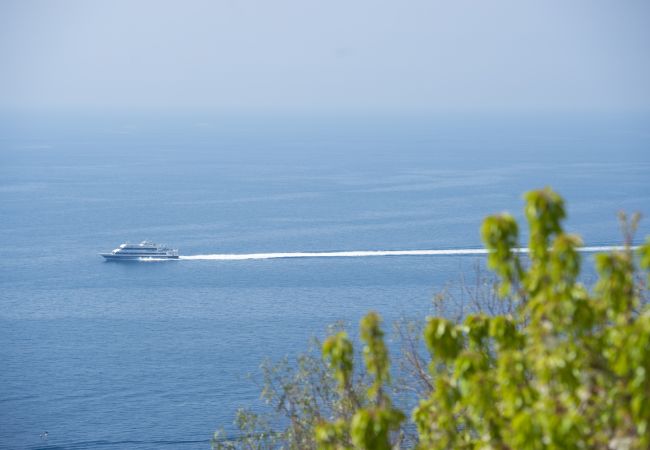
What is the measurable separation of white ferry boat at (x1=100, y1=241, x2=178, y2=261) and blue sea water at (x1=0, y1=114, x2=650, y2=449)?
2.43 ft

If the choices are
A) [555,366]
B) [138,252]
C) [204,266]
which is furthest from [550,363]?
[138,252]

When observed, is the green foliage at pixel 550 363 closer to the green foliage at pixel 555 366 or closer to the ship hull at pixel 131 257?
the green foliage at pixel 555 366

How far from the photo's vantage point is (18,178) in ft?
380

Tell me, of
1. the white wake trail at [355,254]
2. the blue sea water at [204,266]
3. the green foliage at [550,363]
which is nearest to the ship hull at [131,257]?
the blue sea water at [204,266]

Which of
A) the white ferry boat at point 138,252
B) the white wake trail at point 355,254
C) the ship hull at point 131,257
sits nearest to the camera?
the white wake trail at point 355,254

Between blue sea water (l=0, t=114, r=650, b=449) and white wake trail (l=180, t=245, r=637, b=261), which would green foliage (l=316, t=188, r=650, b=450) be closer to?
blue sea water (l=0, t=114, r=650, b=449)

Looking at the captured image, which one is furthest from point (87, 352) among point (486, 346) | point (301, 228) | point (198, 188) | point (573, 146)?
point (573, 146)

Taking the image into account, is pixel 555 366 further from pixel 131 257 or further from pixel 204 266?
pixel 131 257

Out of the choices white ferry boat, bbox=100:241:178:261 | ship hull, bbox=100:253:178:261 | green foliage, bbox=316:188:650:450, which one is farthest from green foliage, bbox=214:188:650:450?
white ferry boat, bbox=100:241:178:261

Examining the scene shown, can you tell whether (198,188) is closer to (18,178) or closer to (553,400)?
(18,178)

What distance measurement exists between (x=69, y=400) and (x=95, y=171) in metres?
85.1

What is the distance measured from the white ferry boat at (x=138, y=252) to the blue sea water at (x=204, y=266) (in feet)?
2.43

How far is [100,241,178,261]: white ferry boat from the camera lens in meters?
65.2

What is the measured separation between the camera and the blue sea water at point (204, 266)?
39.0 metres
